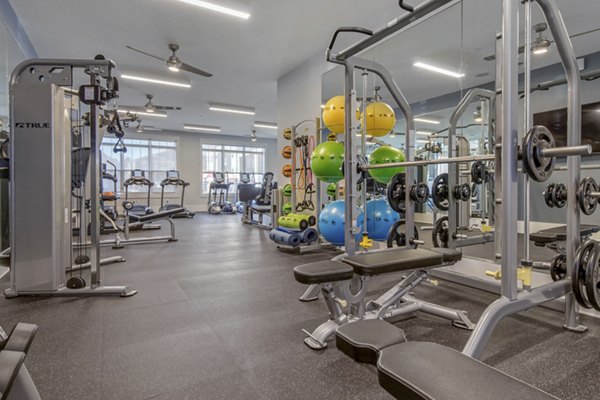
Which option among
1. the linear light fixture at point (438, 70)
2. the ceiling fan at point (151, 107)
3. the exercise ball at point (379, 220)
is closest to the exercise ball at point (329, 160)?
the exercise ball at point (379, 220)

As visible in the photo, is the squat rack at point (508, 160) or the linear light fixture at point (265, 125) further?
the linear light fixture at point (265, 125)

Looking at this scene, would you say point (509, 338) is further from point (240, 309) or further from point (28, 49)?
point (28, 49)

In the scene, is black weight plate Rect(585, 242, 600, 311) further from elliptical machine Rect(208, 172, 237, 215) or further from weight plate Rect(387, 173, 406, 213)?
elliptical machine Rect(208, 172, 237, 215)

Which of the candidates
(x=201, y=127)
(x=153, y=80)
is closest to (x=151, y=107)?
(x=153, y=80)

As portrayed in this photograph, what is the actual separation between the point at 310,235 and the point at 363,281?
2.57 meters

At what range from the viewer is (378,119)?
11.2 ft

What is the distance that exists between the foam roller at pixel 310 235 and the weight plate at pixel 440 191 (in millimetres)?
1768

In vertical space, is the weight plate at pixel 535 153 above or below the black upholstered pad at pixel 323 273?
above

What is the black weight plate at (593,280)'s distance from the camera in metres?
1.67

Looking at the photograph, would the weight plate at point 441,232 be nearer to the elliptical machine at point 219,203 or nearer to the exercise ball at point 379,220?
the exercise ball at point 379,220

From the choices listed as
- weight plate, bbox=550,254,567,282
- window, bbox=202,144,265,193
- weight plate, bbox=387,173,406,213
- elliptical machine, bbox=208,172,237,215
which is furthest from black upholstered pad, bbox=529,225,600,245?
window, bbox=202,144,265,193

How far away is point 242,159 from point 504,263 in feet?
42.7

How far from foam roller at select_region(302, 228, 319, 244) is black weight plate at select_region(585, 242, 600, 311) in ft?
10.00

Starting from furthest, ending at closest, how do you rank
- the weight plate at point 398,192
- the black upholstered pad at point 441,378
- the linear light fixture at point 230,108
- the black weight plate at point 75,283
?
the linear light fixture at point 230,108 → the weight plate at point 398,192 → the black weight plate at point 75,283 → the black upholstered pad at point 441,378
